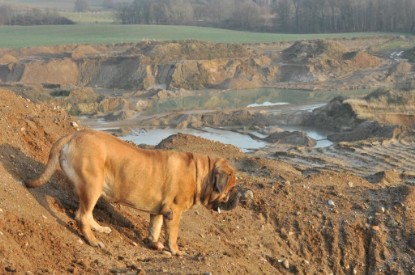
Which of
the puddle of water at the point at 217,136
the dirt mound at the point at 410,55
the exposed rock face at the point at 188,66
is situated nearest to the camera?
the puddle of water at the point at 217,136

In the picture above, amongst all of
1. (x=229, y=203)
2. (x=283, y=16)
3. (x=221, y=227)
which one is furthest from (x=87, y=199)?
(x=283, y=16)

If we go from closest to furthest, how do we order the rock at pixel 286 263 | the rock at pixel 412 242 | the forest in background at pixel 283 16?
1. the rock at pixel 286 263
2. the rock at pixel 412 242
3. the forest in background at pixel 283 16

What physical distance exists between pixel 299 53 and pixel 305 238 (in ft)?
185

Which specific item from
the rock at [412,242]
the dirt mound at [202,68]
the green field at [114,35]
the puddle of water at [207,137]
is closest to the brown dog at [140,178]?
the rock at [412,242]

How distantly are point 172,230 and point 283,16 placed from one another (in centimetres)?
11745

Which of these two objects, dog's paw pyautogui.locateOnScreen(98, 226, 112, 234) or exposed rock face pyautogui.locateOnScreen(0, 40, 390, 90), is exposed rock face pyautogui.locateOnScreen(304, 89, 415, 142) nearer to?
exposed rock face pyautogui.locateOnScreen(0, 40, 390, 90)

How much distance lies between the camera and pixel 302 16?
117875 mm

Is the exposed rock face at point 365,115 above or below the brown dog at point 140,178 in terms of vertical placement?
below

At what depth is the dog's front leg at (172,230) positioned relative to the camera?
A: 902cm

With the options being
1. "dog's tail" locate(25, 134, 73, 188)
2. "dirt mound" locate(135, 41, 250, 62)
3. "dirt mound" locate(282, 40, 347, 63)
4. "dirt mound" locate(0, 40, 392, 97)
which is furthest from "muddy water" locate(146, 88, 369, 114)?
"dog's tail" locate(25, 134, 73, 188)

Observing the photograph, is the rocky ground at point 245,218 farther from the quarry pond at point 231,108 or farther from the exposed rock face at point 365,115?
the quarry pond at point 231,108

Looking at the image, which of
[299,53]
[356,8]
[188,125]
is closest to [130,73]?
[299,53]

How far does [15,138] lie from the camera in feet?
33.4

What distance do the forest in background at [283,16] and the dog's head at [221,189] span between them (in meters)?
101
